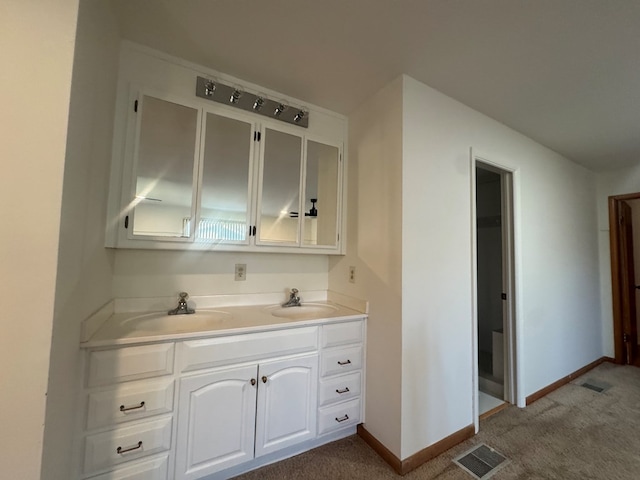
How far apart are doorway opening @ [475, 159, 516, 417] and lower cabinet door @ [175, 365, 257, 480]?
5.46ft

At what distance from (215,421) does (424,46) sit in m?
2.29

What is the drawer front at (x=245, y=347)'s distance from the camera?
52.1 inches

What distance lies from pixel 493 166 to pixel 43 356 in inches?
111

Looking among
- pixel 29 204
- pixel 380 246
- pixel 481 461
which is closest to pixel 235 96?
pixel 29 204

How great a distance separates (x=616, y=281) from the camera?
3.16 meters

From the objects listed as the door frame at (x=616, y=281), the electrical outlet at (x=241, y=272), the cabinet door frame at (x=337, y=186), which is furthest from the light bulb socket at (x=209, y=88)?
the door frame at (x=616, y=281)

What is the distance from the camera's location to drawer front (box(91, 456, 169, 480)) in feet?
3.86

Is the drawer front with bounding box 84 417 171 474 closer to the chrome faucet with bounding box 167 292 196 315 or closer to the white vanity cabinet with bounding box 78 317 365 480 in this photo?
the white vanity cabinet with bounding box 78 317 365 480

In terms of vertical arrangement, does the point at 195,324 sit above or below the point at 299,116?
below

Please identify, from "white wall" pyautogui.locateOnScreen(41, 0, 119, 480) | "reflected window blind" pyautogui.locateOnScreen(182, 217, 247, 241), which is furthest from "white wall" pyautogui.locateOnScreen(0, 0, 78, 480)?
"reflected window blind" pyautogui.locateOnScreen(182, 217, 247, 241)

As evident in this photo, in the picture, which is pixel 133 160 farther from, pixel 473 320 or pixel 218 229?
pixel 473 320

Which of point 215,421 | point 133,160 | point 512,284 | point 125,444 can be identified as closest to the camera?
point 125,444

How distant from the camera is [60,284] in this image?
0.89 metres

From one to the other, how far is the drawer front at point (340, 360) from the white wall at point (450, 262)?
0.37 m
